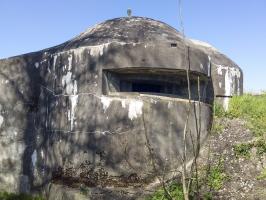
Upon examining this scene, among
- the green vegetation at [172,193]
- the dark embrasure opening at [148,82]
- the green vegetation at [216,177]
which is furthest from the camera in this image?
the dark embrasure opening at [148,82]

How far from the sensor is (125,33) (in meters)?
6.32

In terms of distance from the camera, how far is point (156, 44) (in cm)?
590

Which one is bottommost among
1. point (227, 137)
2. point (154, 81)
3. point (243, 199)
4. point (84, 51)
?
point (243, 199)

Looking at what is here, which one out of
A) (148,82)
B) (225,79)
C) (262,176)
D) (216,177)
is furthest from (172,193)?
(225,79)

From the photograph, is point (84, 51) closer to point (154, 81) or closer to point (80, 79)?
point (80, 79)

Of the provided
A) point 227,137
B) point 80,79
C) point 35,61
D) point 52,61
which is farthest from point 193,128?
point 35,61

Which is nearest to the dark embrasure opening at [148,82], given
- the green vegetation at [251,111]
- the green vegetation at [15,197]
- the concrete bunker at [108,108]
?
the concrete bunker at [108,108]

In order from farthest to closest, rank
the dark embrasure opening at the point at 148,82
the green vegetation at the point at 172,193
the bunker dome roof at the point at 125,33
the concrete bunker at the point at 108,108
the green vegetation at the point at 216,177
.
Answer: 1. the bunker dome roof at the point at 125,33
2. the dark embrasure opening at the point at 148,82
3. the concrete bunker at the point at 108,108
4. the green vegetation at the point at 216,177
5. the green vegetation at the point at 172,193

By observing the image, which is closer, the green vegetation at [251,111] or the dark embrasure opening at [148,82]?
the dark embrasure opening at [148,82]

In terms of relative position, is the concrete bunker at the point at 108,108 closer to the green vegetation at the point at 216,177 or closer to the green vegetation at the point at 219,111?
the green vegetation at the point at 219,111

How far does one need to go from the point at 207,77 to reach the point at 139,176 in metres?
2.32

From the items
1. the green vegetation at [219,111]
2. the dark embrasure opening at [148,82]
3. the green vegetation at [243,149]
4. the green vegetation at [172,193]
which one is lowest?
the green vegetation at [172,193]

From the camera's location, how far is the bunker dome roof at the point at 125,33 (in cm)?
616

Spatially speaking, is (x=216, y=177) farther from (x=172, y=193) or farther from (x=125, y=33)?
(x=125, y=33)
